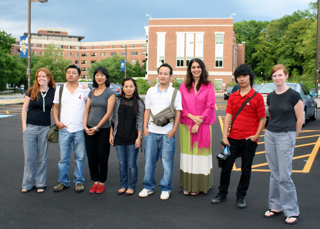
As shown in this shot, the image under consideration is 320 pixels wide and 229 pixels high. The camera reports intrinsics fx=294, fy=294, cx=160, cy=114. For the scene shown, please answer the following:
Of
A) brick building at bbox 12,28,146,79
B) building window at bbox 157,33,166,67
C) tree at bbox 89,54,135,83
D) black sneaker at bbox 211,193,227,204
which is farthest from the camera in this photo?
brick building at bbox 12,28,146,79

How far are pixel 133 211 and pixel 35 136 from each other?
1967 mm

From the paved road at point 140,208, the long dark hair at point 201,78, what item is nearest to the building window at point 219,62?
the paved road at point 140,208

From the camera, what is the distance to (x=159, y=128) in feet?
13.8

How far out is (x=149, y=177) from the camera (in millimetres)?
4336

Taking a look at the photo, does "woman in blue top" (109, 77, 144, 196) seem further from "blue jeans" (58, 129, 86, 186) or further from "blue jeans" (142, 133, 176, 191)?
"blue jeans" (58, 129, 86, 186)

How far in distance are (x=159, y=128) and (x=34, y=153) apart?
79.4 inches

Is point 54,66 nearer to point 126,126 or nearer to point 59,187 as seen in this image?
point 59,187

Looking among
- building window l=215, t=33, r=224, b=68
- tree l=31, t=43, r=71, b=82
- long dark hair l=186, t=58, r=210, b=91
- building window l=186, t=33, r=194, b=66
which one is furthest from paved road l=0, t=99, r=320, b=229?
tree l=31, t=43, r=71, b=82

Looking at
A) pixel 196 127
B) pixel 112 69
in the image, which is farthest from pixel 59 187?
pixel 112 69

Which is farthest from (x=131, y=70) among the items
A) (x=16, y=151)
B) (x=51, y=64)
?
(x=16, y=151)

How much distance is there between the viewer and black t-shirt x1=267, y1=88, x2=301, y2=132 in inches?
137

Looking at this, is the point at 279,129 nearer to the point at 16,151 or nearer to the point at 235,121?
the point at 235,121

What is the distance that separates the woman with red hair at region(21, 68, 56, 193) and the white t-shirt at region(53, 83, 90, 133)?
225mm

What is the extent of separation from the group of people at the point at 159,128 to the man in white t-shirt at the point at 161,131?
1cm
